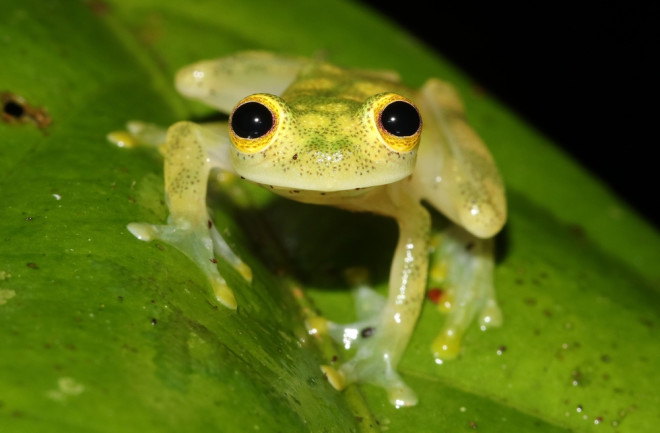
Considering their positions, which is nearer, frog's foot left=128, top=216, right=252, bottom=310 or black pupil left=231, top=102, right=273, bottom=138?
frog's foot left=128, top=216, right=252, bottom=310

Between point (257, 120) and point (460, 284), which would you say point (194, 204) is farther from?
point (460, 284)

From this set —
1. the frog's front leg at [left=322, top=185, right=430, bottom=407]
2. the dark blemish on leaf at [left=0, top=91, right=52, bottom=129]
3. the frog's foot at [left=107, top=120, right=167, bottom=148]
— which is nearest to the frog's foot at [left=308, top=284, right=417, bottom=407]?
the frog's front leg at [left=322, top=185, right=430, bottom=407]

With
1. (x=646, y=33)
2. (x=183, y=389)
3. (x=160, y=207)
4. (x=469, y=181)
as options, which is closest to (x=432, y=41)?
(x=646, y=33)

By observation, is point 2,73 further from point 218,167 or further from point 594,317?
point 594,317

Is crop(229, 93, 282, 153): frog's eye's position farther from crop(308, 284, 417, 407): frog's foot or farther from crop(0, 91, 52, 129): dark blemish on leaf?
crop(0, 91, 52, 129): dark blemish on leaf

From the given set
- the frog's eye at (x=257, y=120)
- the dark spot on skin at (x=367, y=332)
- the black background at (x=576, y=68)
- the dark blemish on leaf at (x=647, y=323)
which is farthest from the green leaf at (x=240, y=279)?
the black background at (x=576, y=68)

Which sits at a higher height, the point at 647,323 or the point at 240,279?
the point at 647,323

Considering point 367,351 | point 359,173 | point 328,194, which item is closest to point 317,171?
point 359,173
